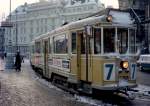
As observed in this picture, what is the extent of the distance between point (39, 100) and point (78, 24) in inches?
136

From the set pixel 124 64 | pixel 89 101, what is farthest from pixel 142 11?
pixel 89 101

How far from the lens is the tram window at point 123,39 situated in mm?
14259

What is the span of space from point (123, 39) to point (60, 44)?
5.10 metres

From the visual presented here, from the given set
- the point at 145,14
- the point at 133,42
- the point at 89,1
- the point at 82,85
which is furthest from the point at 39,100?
the point at 89,1

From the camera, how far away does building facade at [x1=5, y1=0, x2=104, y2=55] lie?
110m

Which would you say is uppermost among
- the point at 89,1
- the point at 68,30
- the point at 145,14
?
the point at 89,1

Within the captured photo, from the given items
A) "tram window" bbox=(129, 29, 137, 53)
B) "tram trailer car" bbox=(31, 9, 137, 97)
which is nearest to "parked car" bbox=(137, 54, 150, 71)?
"tram trailer car" bbox=(31, 9, 137, 97)

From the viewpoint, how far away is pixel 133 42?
14.7 metres

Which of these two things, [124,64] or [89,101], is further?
[89,101]

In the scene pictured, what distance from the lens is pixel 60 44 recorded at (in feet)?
61.7

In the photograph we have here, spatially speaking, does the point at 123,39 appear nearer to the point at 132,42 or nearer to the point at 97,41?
the point at 132,42

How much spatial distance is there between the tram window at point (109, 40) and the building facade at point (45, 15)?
92050 millimetres

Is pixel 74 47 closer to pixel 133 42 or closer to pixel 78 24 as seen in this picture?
pixel 78 24

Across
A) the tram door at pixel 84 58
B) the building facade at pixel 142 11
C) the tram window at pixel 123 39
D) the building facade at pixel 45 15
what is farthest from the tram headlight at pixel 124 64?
the building facade at pixel 45 15
